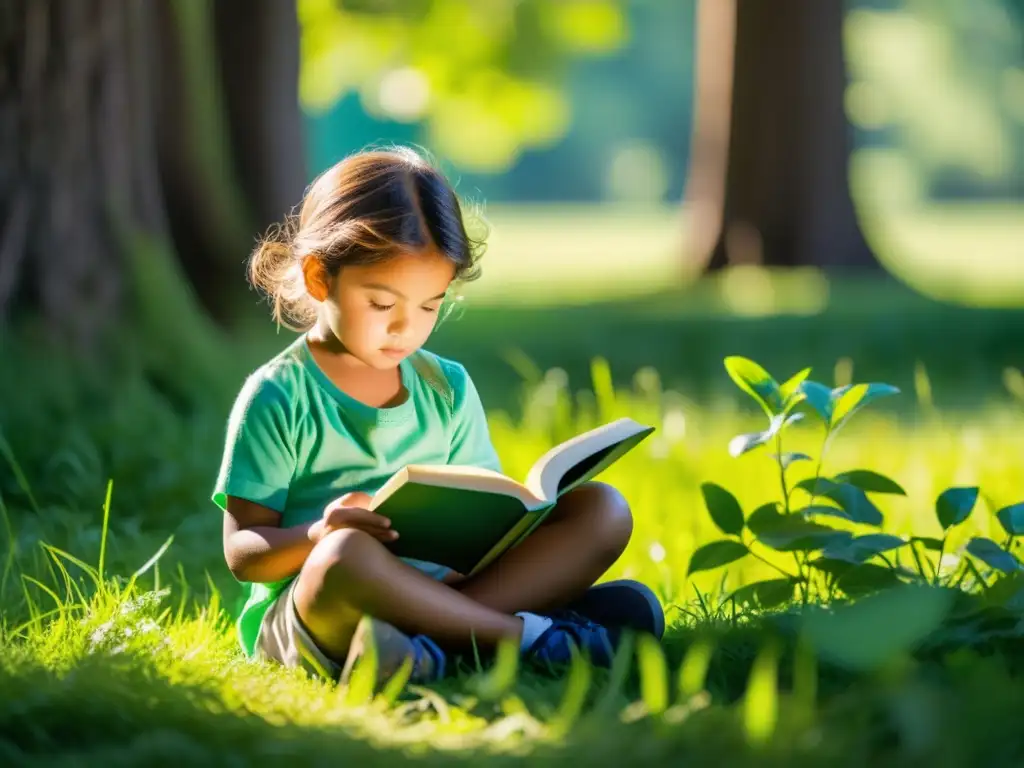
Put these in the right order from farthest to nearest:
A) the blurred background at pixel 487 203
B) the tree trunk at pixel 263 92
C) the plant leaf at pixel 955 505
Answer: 1. the tree trunk at pixel 263 92
2. the blurred background at pixel 487 203
3. the plant leaf at pixel 955 505

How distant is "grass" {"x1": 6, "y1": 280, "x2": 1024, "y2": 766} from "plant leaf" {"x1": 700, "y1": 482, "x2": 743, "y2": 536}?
0.18m

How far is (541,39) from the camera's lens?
18219 mm

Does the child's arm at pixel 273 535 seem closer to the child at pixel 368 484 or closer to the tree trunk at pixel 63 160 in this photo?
the child at pixel 368 484

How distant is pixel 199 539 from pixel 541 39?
15012 mm

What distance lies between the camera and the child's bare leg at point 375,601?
2576mm

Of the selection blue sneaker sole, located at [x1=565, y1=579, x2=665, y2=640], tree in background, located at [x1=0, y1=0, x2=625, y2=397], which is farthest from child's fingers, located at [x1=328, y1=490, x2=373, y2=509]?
tree in background, located at [x1=0, y1=0, x2=625, y2=397]

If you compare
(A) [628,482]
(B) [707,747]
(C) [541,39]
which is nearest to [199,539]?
(A) [628,482]

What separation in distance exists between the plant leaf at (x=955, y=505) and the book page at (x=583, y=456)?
0.62 meters

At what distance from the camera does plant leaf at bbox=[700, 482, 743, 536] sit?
3.03 metres

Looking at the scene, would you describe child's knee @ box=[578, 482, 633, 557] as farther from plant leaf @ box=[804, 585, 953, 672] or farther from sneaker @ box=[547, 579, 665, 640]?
plant leaf @ box=[804, 585, 953, 672]

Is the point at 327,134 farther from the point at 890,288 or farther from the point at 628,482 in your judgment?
the point at 628,482

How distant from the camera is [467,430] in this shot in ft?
9.92

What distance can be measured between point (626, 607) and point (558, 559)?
0.52 ft

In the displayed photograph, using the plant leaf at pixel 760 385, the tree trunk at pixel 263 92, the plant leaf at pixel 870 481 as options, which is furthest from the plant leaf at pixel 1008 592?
the tree trunk at pixel 263 92
